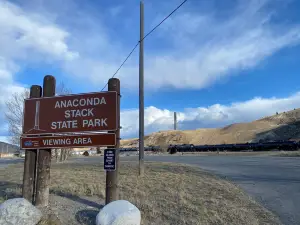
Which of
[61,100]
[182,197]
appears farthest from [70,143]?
[182,197]

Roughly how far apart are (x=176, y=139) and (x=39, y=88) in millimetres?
79120

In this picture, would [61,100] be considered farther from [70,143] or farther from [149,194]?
[149,194]

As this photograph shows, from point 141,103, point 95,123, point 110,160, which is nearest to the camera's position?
point 110,160

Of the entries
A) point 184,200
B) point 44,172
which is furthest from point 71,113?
point 184,200

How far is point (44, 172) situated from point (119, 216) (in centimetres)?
259

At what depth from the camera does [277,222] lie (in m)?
5.72

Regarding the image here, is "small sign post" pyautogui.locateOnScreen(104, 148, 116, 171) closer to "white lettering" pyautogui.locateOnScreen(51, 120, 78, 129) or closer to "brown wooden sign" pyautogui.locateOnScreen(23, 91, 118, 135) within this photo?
"brown wooden sign" pyautogui.locateOnScreen(23, 91, 118, 135)

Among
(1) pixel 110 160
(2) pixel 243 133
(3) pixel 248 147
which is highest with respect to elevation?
(2) pixel 243 133

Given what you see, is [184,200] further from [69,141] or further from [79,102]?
[79,102]

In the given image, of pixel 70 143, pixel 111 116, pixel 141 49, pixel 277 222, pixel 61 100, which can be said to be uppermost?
pixel 141 49

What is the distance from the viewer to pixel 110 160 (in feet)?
20.9

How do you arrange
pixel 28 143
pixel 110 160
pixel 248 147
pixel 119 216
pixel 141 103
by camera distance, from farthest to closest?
pixel 248 147
pixel 141 103
pixel 28 143
pixel 110 160
pixel 119 216

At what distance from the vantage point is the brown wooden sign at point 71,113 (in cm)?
667

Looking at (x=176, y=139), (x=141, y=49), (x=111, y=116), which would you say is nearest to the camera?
(x=111, y=116)
